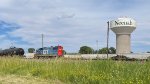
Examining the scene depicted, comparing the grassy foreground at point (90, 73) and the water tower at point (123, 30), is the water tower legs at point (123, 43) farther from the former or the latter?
the grassy foreground at point (90, 73)

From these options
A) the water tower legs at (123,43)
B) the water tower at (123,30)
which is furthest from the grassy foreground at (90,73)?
the water tower legs at (123,43)

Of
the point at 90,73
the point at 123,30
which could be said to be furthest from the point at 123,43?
the point at 90,73

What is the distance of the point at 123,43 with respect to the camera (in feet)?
296

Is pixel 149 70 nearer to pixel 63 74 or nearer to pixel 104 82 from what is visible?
pixel 104 82

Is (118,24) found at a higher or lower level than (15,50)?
higher

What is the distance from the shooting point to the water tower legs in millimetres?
89938

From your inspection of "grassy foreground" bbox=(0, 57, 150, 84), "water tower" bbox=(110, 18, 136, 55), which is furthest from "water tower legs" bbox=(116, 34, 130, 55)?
"grassy foreground" bbox=(0, 57, 150, 84)

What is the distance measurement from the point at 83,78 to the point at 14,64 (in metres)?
9.48

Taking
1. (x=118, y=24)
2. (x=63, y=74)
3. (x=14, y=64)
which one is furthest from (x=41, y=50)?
(x=63, y=74)

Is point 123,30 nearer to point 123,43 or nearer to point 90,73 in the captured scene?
point 123,43

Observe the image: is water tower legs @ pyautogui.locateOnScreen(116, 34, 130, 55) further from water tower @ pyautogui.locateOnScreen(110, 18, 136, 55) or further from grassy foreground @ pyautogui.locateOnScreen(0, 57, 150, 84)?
grassy foreground @ pyautogui.locateOnScreen(0, 57, 150, 84)

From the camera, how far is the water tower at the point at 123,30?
89.2 meters

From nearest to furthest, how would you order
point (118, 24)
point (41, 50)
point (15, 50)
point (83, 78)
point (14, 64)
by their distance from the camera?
point (83, 78)
point (14, 64)
point (15, 50)
point (41, 50)
point (118, 24)

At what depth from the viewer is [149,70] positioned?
12578 mm
